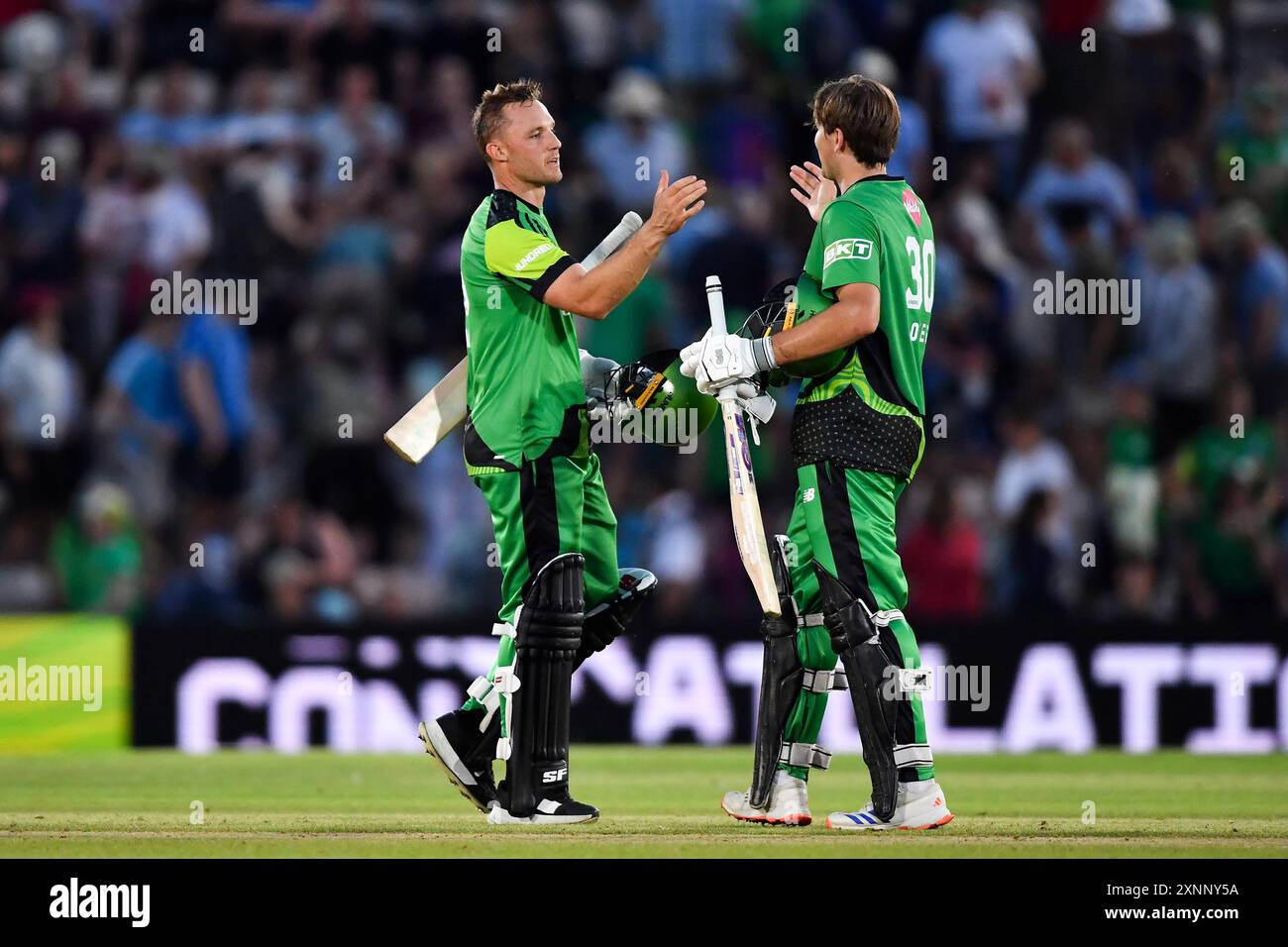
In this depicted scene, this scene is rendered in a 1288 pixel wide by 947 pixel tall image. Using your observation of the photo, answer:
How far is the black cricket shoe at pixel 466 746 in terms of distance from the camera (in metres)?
7.05

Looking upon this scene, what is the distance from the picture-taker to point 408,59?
1419 cm

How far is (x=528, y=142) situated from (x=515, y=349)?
76 centimetres

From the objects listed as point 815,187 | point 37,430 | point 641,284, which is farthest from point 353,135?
point 815,187

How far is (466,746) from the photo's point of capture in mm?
7062

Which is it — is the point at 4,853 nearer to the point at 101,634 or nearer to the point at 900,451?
the point at 900,451

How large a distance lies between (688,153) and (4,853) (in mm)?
Result: 8677

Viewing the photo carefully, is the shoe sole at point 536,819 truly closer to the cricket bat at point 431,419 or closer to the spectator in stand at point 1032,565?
the cricket bat at point 431,419

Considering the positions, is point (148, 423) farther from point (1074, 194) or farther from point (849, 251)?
point (849, 251)

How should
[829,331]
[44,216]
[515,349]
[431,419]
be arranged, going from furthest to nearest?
[44,216] → [431,419] → [515,349] → [829,331]

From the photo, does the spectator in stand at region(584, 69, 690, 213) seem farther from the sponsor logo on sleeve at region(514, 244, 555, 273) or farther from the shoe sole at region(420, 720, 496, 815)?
the shoe sole at region(420, 720, 496, 815)

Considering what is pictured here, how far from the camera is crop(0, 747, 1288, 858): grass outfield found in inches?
246

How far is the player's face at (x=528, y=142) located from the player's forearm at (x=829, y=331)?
1173 millimetres

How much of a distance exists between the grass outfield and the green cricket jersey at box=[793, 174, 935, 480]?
4.22 feet

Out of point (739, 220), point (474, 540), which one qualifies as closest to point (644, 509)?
point (474, 540)
